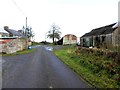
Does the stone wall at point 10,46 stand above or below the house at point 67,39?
below

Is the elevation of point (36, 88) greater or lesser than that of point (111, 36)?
lesser

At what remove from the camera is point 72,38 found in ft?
380

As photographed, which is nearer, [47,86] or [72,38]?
[47,86]

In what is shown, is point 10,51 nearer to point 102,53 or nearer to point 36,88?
point 102,53

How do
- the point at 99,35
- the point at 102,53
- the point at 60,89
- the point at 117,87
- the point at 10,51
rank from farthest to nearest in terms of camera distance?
1. the point at 99,35
2. the point at 10,51
3. the point at 102,53
4. the point at 117,87
5. the point at 60,89

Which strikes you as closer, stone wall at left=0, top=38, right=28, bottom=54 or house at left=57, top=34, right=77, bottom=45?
stone wall at left=0, top=38, right=28, bottom=54

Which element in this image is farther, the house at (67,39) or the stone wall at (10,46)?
the house at (67,39)

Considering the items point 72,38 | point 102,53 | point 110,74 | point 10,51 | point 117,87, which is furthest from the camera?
point 72,38

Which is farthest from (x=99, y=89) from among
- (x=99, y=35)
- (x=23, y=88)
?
(x=99, y=35)

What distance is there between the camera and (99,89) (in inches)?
387

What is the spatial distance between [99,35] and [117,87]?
41.2 meters

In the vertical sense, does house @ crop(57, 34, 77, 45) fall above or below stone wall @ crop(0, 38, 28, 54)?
above

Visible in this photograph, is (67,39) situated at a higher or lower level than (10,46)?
higher

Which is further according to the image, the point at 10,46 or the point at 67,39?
the point at 67,39
